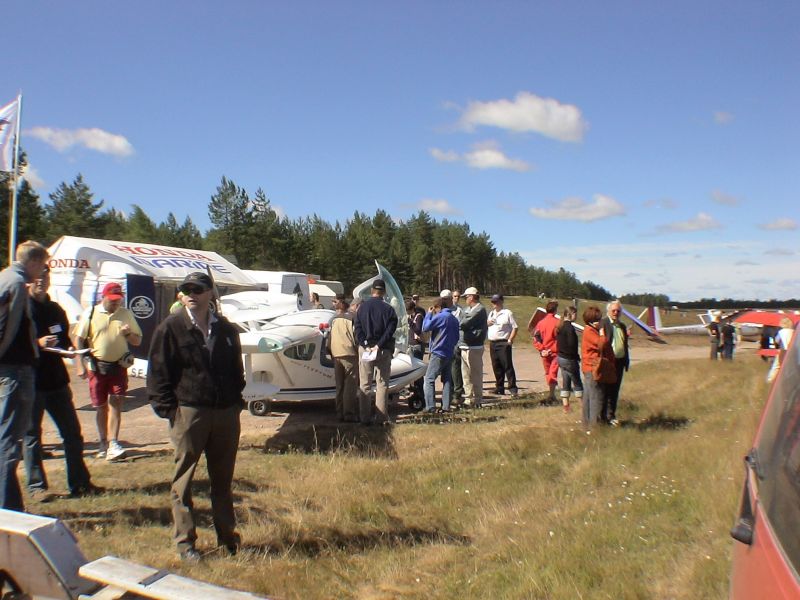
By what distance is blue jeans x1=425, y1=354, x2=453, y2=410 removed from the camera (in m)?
10.5

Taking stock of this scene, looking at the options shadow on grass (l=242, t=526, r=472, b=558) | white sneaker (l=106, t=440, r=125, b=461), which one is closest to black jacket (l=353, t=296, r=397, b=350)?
white sneaker (l=106, t=440, r=125, b=461)

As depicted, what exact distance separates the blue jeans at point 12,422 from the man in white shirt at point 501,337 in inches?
341

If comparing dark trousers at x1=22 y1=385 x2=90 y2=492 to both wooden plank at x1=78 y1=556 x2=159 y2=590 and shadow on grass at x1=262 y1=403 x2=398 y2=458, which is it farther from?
wooden plank at x1=78 y1=556 x2=159 y2=590

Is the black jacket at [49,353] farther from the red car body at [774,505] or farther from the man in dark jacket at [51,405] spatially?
the red car body at [774,505]

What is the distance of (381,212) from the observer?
78625 mm

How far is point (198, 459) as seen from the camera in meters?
4.46

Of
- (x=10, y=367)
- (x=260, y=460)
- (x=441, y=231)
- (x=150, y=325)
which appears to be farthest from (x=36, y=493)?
(x=441, y=231)

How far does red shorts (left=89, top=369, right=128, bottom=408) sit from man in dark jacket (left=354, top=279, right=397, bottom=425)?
122 inches

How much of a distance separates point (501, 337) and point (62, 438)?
8.13 metres

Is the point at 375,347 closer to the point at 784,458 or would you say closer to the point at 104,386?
the point at 104,386

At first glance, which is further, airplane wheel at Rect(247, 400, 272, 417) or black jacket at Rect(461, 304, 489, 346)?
black jacket at Rect(461, 304, 489, 346)

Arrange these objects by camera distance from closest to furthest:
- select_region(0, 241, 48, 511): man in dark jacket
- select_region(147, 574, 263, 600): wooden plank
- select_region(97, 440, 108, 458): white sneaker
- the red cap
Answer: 1. select_region(147, 574, 263, 600): wooden plank
2. select_region(0, 241, 48, 511): man in dark jacket
3. the red cap
4. select_region(97, 440, 108, 458): white sneaker

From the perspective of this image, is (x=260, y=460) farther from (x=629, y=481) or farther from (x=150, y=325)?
(x=150, y=325)

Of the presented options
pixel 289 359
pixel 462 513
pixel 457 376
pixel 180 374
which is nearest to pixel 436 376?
pixel 457 376
